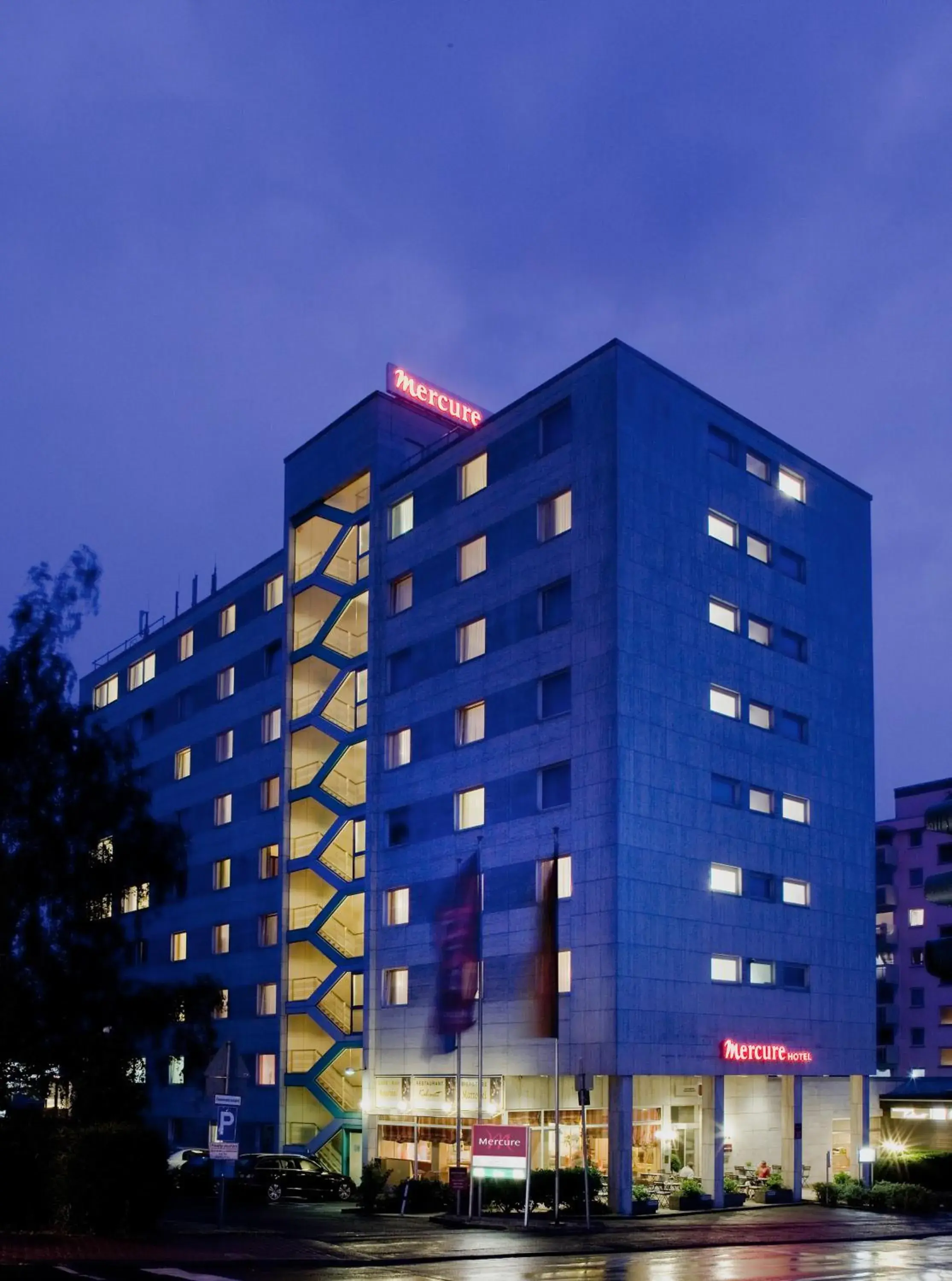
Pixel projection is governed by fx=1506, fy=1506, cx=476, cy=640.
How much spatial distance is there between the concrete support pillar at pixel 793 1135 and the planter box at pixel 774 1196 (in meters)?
0.20

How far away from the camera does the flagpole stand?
132ft

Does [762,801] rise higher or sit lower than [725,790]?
lower

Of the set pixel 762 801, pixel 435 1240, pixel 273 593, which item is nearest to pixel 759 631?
pixel 762 801

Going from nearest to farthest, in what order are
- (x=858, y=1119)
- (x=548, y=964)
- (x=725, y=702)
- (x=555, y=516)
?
(x=548, y=964) < (x=555, y=516) < (x=725, y=702) < (x=858, y=1119)

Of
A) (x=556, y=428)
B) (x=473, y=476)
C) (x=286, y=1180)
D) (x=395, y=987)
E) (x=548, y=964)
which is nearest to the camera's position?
(x=548, y=964)

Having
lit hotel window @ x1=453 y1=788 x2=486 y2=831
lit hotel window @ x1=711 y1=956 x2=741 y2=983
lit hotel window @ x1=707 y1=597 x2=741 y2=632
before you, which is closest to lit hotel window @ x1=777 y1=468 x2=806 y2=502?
lit hotel window @ x1=707 y1=597 x2=741 y2=632

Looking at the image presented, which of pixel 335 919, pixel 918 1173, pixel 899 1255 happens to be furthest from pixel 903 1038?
pixel 899 1255

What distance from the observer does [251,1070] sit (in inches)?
2584

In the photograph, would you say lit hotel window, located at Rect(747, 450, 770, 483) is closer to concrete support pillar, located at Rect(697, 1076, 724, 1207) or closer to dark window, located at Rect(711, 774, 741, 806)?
dark window, located at Rect(711, 774, 741, 806)

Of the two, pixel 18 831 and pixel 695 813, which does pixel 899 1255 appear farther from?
pixel 18 831

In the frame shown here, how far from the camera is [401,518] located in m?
60.5

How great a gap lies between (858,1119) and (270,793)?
28.9 metres

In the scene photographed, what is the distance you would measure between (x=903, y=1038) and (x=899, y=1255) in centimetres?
7994

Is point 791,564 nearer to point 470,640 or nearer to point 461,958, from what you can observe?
point 470,640
